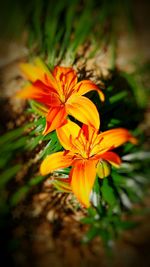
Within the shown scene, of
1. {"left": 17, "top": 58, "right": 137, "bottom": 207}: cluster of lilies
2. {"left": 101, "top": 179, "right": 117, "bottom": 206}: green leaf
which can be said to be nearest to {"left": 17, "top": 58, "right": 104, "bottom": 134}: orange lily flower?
{"left": 17, "top": 58, "right": 137, "bottom": 207}: cluster of lilies

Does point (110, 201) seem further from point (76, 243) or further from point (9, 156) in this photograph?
point (9, 156)

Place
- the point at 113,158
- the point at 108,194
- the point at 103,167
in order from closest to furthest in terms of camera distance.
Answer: the point at 113,158 → the point at 103,167 → the point at 108,194

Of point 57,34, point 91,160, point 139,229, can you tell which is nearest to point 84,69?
point 57,34

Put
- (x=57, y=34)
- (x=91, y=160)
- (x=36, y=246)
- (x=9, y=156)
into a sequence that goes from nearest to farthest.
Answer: (x=91, y=160) < (x=9, y=156) < (x=36, y=246) < (x=57, y=34)

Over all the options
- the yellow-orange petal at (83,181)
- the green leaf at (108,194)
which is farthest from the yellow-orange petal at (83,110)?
the green leaf at (108,194)

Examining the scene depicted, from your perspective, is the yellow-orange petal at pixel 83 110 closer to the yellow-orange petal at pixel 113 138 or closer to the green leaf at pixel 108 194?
the yellow-orange petal at pixel 113 138

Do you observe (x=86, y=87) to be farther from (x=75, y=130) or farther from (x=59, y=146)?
(x=59, y=146)

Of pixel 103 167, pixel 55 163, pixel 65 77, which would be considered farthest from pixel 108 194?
pixel 65 77

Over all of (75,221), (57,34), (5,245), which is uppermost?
(57,34)
